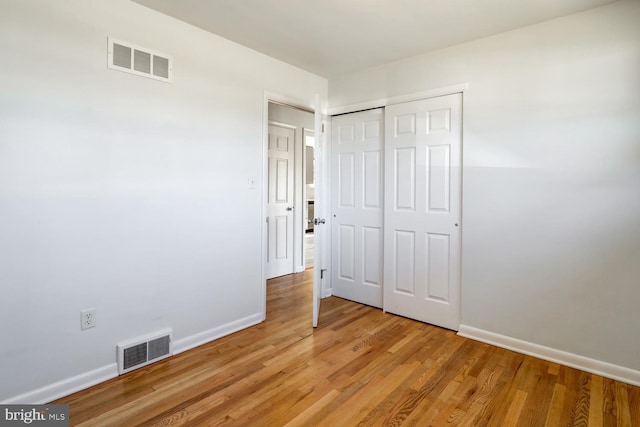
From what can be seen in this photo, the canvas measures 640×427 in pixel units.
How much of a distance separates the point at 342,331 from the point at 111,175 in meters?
2.09

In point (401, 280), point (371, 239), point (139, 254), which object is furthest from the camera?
point (371, 239)

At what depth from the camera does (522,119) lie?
2.47m

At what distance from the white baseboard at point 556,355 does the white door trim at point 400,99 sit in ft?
6.49

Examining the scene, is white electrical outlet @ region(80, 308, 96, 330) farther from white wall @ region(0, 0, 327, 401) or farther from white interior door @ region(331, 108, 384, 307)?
white interior door @ region(331, 108, 384, 307)

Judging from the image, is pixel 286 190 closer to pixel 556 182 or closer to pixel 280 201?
pixel 280 201

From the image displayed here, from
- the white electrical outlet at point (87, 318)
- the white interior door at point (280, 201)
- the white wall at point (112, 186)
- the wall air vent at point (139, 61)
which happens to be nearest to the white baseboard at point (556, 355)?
the white wall at point (112, 186)

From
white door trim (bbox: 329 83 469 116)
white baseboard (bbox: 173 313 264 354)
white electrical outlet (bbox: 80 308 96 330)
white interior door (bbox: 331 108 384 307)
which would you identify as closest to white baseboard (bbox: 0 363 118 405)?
white electrical outlet (bbox: 80 308 96 330)

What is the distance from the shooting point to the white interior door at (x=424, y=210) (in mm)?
2848

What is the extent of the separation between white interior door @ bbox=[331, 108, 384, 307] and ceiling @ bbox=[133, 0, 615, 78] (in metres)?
0.78

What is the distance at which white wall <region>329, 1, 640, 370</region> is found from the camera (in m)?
2.14

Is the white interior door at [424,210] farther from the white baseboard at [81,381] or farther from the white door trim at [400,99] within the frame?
the white baseboard at [81,381]

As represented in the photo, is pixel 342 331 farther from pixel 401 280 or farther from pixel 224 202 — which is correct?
pixel 224 202

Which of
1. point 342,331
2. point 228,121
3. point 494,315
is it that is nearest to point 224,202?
point 228,121

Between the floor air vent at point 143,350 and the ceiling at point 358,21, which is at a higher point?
the ceiling at point 358,21
